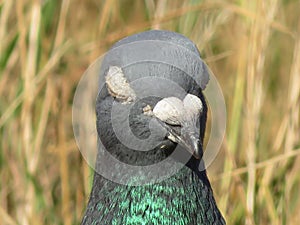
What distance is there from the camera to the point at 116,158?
3.14 metres

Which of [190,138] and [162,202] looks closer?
[190,138]

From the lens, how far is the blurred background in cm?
416

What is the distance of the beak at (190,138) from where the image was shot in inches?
113

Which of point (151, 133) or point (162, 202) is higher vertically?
point (151, 133)

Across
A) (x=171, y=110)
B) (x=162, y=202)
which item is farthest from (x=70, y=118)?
(x=171, y=110)

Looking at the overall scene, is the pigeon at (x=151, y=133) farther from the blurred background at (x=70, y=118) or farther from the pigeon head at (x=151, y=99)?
the blurred background at (x=70, y=118)

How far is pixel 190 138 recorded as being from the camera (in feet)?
9.54

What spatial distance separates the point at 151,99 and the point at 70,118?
2.23 metres

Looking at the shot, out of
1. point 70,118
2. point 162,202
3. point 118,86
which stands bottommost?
point 70,118

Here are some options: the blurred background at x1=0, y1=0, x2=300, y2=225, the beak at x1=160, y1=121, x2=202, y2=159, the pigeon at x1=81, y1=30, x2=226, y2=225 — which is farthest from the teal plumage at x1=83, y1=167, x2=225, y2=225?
the blurred background at x1=0, y1=0, x2=300, y2=225

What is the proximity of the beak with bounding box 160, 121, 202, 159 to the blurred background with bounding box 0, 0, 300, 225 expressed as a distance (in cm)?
107

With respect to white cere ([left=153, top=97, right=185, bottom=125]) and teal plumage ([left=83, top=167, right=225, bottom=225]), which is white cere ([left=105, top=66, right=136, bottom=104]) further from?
teal plumage ([left=83, top=167, right=225, bottom=225])

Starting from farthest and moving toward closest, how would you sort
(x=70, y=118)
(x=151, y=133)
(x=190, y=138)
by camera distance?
(x=70, y=118)
(x=151, y=133)
(x=190, y=138)

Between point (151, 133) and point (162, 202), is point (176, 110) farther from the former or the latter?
point (162, 202)
